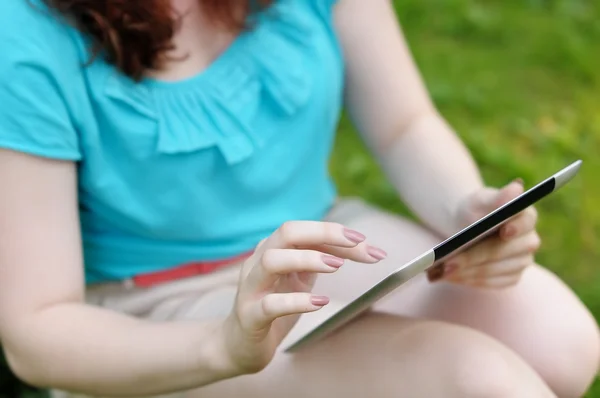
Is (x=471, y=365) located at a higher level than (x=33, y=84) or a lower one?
lower

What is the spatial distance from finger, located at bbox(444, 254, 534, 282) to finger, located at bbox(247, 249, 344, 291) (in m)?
0.29

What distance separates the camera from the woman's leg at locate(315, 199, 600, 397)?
3.39ft

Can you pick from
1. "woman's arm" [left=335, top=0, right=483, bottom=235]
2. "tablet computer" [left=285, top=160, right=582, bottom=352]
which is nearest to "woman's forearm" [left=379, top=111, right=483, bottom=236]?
"woman's arm" [left=335, top=0, right=483, bottom=235]

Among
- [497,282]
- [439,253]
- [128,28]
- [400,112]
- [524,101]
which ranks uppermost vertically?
[128,28]

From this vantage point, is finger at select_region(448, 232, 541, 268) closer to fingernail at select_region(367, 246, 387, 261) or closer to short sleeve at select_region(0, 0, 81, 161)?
fingernail at select_region(367, 246, 387, 261)

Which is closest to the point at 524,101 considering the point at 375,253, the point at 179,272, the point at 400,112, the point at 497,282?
the point at 400,112

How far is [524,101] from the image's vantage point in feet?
6.77

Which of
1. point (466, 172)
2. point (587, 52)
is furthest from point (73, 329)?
point (587, 52)

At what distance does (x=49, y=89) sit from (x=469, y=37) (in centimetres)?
167

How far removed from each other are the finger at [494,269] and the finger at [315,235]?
271 mm

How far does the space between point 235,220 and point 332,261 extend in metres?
0.34

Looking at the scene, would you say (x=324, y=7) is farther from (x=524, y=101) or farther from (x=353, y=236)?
(x=524, y=101)

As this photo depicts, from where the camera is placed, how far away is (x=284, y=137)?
101cm

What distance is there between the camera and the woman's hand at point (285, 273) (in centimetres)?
69
